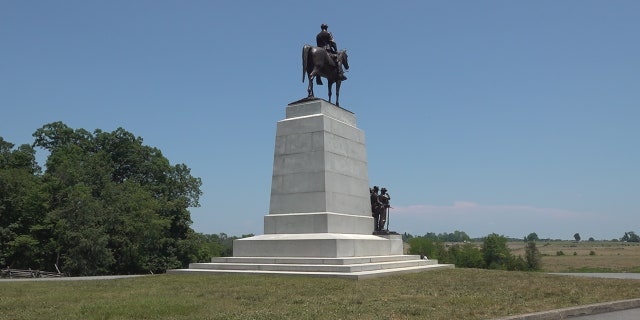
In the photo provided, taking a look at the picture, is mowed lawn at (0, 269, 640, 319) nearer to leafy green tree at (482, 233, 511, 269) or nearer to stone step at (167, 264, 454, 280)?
stone step at (167, 264, 454, 280)

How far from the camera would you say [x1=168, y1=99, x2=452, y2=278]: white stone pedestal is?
1728 cm

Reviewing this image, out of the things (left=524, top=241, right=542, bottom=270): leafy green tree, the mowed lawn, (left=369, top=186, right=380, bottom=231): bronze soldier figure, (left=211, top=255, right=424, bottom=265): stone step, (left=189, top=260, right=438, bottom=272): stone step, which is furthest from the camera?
(left=524, top=241, right=542, bottom=270): leafy green tree

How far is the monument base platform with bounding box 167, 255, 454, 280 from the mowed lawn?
2.06 feet

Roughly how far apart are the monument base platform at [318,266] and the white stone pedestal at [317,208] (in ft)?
0.12

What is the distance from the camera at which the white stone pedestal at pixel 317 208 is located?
680 inches

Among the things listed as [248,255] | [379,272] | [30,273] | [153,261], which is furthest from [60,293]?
[153,261]

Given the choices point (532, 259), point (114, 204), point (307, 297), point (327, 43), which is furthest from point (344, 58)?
point (532, 259)

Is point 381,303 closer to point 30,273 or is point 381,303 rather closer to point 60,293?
point 60,293

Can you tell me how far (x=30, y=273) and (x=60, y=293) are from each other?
1911 cm

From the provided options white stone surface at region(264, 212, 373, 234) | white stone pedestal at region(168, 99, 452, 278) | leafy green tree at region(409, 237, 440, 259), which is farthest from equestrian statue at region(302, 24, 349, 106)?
leafy green tree at region(409, 237, 440, 259)

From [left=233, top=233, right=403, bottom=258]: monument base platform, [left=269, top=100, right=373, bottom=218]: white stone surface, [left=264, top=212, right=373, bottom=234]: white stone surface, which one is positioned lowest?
[left=233, top=233, right=403, bottom=258]: monument base platform

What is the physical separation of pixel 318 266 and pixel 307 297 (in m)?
4.73

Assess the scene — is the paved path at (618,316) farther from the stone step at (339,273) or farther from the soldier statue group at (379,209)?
the soldier statue group at (379,209)

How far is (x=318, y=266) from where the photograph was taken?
625 inches
